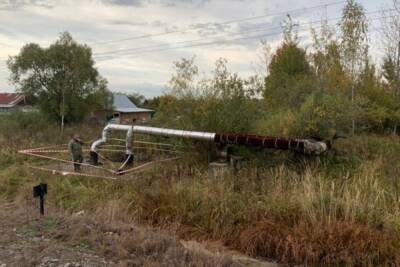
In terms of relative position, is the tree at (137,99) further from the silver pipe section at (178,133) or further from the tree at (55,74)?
the silver pipe section at (178,133)

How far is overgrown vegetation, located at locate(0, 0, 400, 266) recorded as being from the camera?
571 cm

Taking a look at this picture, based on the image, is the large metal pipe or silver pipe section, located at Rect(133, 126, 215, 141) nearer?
the large metal pipe

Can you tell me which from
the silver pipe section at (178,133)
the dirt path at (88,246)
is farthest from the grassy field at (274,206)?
the silver pipe section at (178,133)

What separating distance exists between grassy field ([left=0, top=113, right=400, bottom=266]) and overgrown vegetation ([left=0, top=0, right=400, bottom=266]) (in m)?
0.02

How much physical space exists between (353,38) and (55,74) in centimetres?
2500

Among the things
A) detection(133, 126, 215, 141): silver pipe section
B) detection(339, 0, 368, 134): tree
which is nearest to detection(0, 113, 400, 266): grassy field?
detection(133, 126, 215, 141): silver pipe section

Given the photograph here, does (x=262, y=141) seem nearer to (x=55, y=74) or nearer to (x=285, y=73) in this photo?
(x=285, y=73)

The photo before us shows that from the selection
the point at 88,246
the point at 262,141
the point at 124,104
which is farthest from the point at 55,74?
the point at 88,246

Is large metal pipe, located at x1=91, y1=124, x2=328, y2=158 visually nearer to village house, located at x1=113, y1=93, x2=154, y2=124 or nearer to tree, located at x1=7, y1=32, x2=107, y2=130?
tree, located at x1=7, y1=32, x2=107, y2=130

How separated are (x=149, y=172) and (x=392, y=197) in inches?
216

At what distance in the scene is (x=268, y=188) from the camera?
24.5 feet

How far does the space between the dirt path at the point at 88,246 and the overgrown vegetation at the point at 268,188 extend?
90 centimetres

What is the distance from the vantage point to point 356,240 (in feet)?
18.0

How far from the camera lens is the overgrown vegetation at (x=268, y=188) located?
18.7 ft
